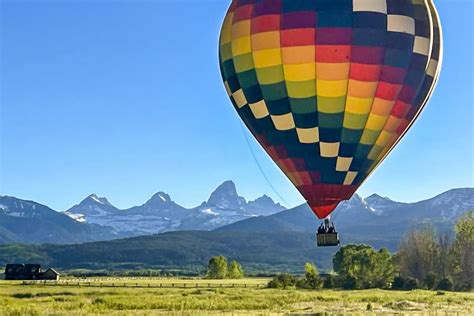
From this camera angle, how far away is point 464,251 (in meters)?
116

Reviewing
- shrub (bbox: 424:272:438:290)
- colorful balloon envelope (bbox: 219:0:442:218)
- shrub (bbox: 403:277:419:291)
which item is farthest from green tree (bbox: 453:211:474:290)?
colorful balloon envelope (bbox: 219:0:442:218)

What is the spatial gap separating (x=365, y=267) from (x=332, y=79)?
73.6 metres

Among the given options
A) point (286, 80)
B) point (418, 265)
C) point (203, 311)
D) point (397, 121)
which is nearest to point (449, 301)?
point (203, 311)

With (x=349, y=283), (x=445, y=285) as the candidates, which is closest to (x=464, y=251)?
(x=445, y=285)

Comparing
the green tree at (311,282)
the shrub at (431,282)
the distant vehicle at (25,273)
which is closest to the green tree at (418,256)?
the shrub at (431,282)

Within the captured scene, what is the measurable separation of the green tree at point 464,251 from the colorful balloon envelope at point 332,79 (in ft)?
245

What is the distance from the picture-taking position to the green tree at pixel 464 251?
110688 mm

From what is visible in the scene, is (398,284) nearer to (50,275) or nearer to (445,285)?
(445,285)

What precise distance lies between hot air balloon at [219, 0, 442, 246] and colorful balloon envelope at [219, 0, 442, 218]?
0.05 meters

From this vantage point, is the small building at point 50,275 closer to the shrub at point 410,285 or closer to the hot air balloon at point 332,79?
the shrub at point 410,285

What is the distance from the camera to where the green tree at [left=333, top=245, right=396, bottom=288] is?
334 ft

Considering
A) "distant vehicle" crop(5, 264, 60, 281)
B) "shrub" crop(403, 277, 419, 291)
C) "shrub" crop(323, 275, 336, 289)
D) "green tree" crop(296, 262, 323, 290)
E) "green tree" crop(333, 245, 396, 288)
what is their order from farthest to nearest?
"distant vehicle" crop(5, 264, 60, 281), "green tree" crop(333, 245, 396, 288), "shrub" crop(323, 275, 336, 289), "green tree" crop(296, 262, 323, 290), "shrub" crop(403, 277, 419, 291)

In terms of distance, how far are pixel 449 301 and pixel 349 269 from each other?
39.7 metres

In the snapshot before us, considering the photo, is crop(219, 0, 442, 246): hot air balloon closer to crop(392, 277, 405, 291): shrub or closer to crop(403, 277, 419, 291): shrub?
crop(403, 277, 419, 291): shrub
